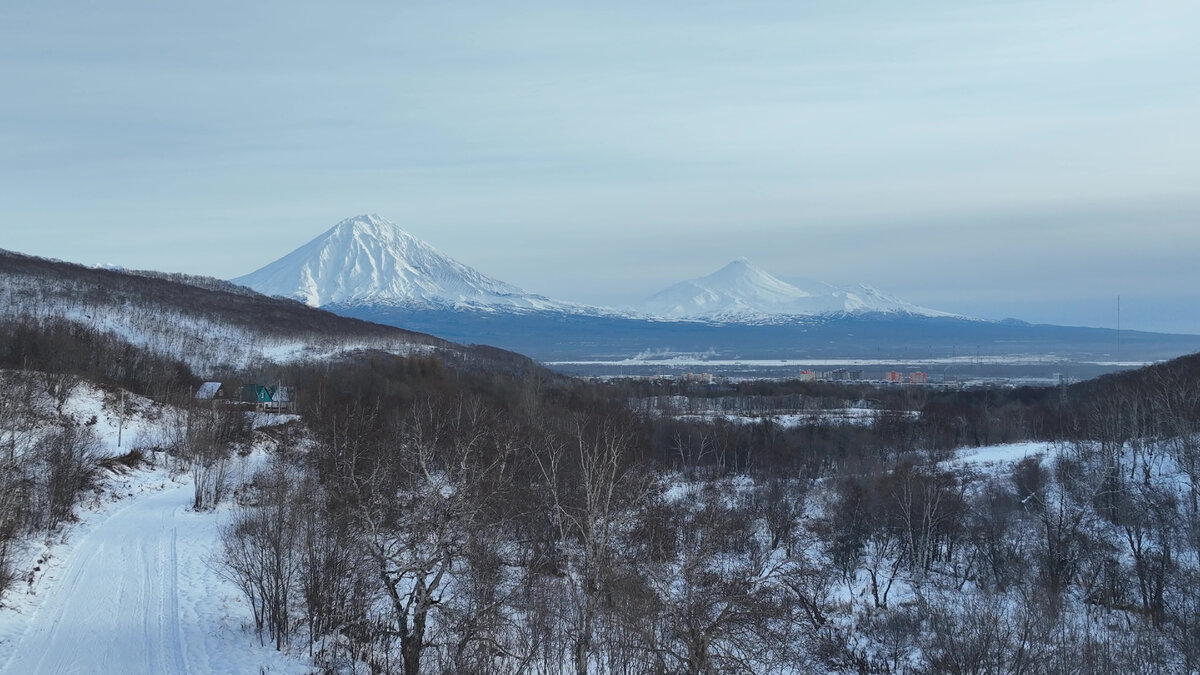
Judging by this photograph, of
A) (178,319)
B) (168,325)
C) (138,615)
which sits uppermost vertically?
(178,319)

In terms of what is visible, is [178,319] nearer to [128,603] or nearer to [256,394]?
[256,394]

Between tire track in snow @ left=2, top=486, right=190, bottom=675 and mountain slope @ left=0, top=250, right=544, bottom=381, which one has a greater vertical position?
mountain slope @ left=0, top=250, right=544, bottom=381

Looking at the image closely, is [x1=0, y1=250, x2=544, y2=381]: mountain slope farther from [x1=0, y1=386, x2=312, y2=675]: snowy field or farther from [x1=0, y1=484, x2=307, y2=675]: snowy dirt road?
[x1=0, y1=484, x2=307, y2=675]: snowy dirt road

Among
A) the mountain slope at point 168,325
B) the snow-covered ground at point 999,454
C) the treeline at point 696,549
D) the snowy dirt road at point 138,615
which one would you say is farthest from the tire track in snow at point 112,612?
the snow-covered ground at point 999,454

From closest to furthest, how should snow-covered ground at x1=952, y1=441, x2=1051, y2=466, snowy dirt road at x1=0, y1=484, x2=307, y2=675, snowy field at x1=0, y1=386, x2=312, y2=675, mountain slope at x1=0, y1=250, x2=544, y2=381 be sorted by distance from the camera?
snowy dirt road at x1=0, y1=484, x2=307, y2=675 → snowy field at x1=0, y1=386, x2=312, y2=675 → snow-covered ground at x1=952, y1=441, x2=1051, y2=466 → mountain slope at x1=0, y1=250, x2=544, y2=381

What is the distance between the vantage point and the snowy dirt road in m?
20.4

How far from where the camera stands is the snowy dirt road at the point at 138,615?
804 inches

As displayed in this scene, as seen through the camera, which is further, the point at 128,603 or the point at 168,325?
the point at 168,325

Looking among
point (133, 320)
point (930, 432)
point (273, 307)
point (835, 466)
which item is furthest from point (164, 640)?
point (273, 307)

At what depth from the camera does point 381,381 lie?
80625mm

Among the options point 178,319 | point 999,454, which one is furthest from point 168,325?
point 999,454

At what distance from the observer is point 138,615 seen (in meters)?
23.7

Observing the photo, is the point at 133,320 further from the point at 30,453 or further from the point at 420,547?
the point at 420,547

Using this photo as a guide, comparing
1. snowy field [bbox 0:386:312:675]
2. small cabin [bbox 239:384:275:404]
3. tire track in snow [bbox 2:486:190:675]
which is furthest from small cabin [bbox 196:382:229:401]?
tire track in snow [bbox 2:486:190:675]
